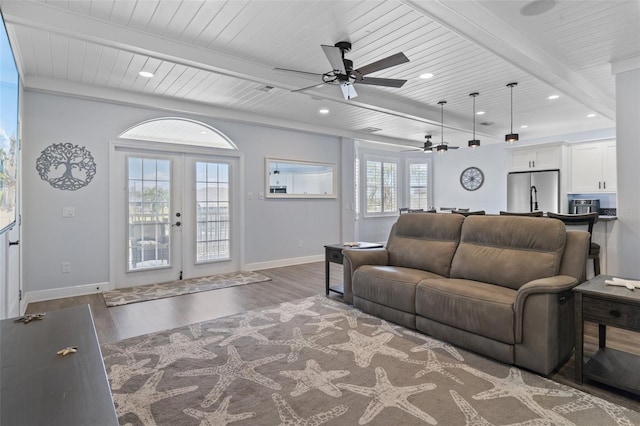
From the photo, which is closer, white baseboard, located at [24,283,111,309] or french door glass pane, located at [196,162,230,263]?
white baseboard, located at [24,283,111,309]

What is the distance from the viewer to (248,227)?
A: 612 centimetres

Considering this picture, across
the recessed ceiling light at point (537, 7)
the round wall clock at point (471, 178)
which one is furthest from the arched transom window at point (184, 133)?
the round wall clock at point (471, 178)

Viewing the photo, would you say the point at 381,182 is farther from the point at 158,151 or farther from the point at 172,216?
the point at 158,151

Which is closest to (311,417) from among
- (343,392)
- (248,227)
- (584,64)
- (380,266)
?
(343,392)

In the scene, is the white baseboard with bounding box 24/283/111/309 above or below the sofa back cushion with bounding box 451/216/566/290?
below

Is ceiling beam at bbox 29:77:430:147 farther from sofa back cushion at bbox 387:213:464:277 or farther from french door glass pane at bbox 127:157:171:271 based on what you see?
sofa back cushion at bbox 387:213:464:277

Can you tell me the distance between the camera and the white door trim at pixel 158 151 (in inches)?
188

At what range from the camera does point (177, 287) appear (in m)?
4.91

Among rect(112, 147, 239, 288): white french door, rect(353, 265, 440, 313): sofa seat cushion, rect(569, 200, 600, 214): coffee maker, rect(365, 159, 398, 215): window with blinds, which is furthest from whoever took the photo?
rect(365, 159, 398, 215): window with blinds

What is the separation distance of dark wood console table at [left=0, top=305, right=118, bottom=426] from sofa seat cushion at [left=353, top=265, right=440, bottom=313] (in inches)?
95.8

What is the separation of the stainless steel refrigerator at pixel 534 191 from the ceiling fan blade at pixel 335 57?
6250 mm

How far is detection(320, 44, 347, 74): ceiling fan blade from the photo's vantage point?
2.82m

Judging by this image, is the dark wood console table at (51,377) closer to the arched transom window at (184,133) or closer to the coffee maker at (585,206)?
the arched transom window at (184,133)

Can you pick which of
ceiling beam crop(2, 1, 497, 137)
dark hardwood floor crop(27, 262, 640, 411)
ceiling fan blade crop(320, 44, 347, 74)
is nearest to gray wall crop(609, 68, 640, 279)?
dark hardwood floor crop(27, 262, 640, 411)
